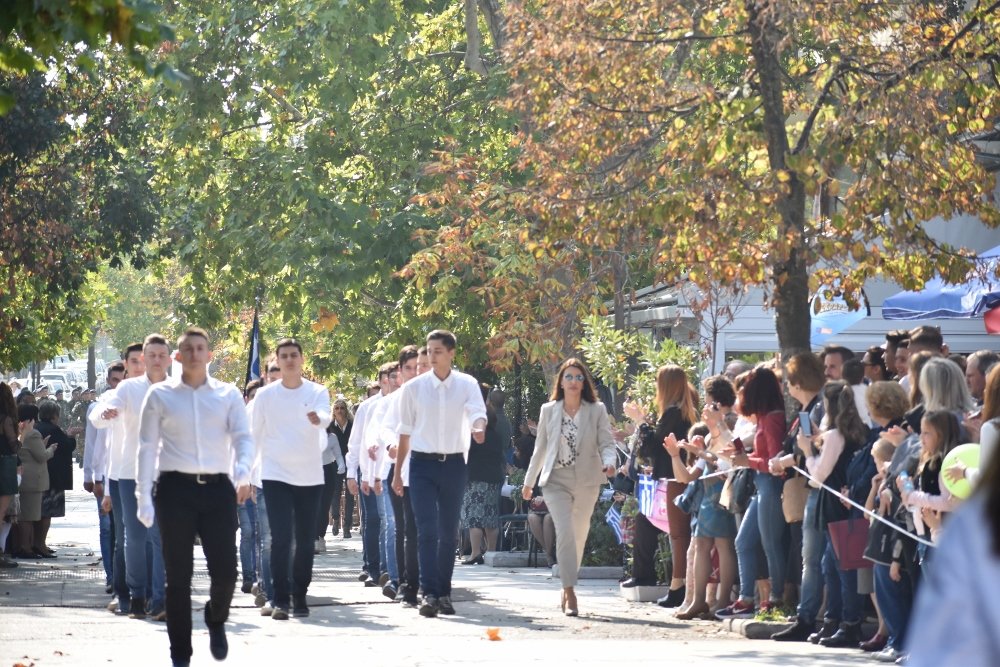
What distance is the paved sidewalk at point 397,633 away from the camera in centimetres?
998

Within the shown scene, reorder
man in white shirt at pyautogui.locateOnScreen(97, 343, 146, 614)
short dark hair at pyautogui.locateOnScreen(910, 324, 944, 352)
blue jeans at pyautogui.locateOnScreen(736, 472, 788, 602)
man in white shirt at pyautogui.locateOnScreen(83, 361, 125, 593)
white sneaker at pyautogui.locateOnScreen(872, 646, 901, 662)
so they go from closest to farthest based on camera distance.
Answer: white sneaker at pyautogui.locateOnScreen(872, 646, 901, 662) → blue jeans at pyautogui.locateOnScreen(736, 472, 788, 602) → short dark hair at pyautogui.locateOnScreen(910, 324, 944, 352) → man in white shirt at pyautogui.locateOnScreen(97, 343, 146, 614) → man in white shirt at pyautogui.locateOnScreen(83, 361, 125, 593)

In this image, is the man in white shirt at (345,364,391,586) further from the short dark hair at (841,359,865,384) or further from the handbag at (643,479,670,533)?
the short dark hair at (841,359,865,384)

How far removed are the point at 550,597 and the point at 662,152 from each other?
395 cm

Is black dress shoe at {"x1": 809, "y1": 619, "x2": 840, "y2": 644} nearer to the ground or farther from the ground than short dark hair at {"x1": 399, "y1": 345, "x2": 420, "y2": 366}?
nearer to the ground

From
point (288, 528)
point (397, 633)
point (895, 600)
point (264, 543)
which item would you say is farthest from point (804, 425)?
point (264, 543)

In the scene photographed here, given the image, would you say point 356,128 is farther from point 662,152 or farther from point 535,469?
point 535,469

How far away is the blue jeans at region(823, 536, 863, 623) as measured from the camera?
10.4 m

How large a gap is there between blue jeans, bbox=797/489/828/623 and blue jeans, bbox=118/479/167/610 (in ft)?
14.5

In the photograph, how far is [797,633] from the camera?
10.9 metres

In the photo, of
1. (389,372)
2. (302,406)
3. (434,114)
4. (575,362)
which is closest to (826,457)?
(575,362)

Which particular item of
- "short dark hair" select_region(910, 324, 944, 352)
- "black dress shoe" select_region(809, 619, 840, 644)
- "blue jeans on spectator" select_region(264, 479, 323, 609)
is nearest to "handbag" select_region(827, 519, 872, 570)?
"black dress shoe" select_region(809, 619, 840, 644)

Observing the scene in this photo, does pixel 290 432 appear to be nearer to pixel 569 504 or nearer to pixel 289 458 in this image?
pixel 289 458

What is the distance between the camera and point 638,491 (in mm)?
14367

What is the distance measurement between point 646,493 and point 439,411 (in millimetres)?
2199
